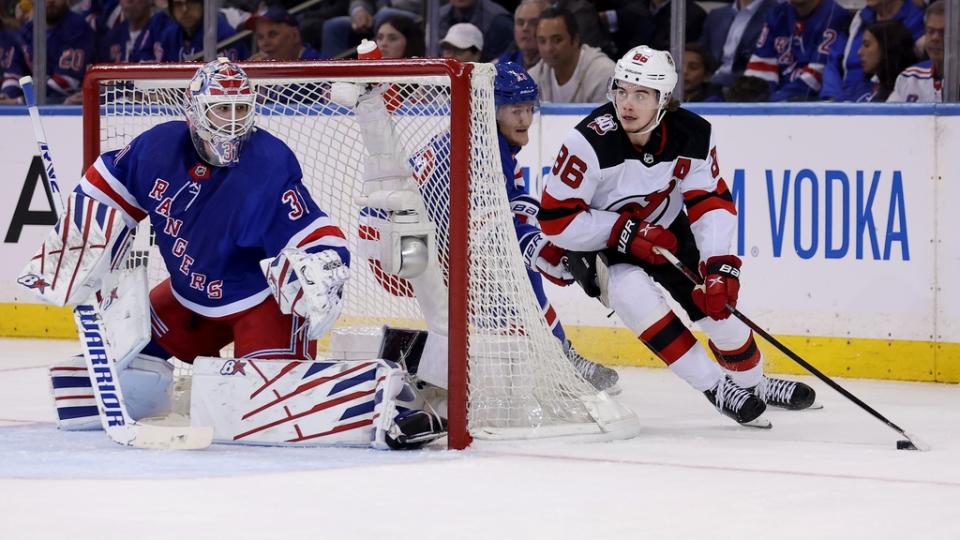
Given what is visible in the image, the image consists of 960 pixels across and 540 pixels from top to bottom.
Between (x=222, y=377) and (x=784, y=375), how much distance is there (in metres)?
2.23

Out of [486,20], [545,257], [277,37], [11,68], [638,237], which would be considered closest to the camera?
[638,237]

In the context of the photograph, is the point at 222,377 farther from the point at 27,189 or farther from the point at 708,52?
the point at 27,189

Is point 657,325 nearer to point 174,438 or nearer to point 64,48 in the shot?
point 174,438

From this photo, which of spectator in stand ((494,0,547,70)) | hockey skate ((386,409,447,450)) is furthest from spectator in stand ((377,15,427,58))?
hockey skate ((386,409,447,450))

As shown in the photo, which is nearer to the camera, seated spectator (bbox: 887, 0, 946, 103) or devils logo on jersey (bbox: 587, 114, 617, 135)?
devils logo on jersey (bbox: 587, 114, 617, 135)

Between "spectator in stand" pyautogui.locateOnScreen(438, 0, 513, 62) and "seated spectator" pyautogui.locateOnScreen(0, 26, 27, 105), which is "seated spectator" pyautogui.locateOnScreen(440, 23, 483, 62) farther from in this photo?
"seated spectator" pyautogui.locateOnScreen(0, 26, 27, 105)

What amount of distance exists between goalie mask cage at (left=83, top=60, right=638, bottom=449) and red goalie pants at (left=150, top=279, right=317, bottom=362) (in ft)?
0.99

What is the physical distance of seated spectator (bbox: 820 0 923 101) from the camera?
5227 millimetres

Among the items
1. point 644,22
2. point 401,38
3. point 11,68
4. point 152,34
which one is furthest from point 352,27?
point 11,68

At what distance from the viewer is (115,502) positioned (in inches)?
123

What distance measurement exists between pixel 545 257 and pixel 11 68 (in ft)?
10.3

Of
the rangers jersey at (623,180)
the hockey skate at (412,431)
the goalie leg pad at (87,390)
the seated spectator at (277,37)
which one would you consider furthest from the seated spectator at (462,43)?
the hockey skate at (412,431)

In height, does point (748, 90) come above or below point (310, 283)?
above

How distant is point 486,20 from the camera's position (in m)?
5.93
